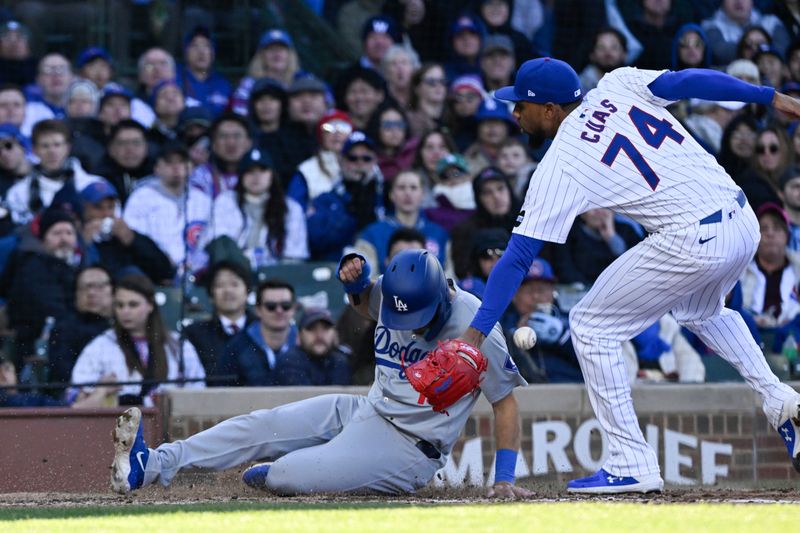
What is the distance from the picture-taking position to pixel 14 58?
9.66 m

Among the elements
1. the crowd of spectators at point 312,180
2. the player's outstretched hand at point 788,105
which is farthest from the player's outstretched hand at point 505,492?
the crowd of spectators at point 312,180

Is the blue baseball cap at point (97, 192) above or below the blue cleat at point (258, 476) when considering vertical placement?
above

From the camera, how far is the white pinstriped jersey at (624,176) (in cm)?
484

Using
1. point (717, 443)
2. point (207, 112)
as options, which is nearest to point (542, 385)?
point (717, 443)

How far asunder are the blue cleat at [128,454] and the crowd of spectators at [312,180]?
1982 millimetres

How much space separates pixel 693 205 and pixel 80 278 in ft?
14.4

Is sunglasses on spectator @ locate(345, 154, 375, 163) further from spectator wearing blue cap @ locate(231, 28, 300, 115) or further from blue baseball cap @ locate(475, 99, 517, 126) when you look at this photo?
blue baseball cap @ locate(475, 99, 517, 126)

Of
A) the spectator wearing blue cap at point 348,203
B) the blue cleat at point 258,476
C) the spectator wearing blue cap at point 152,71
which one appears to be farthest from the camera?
the spectator wearing blue cap at point 152,71

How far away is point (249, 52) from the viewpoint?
9.98m

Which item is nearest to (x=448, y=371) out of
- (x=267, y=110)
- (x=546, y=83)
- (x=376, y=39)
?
(x=546, y=83)

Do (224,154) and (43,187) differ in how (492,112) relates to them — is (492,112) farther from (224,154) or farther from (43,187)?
(43,187)

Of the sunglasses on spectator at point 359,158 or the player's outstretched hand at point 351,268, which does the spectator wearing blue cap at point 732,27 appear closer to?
the sunglasses on spectator at point 359,158

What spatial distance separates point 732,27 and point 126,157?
503 centimetres

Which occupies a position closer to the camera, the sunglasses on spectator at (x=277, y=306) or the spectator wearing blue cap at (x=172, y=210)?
the sunglasses on spectator at (x=277, y=306)
